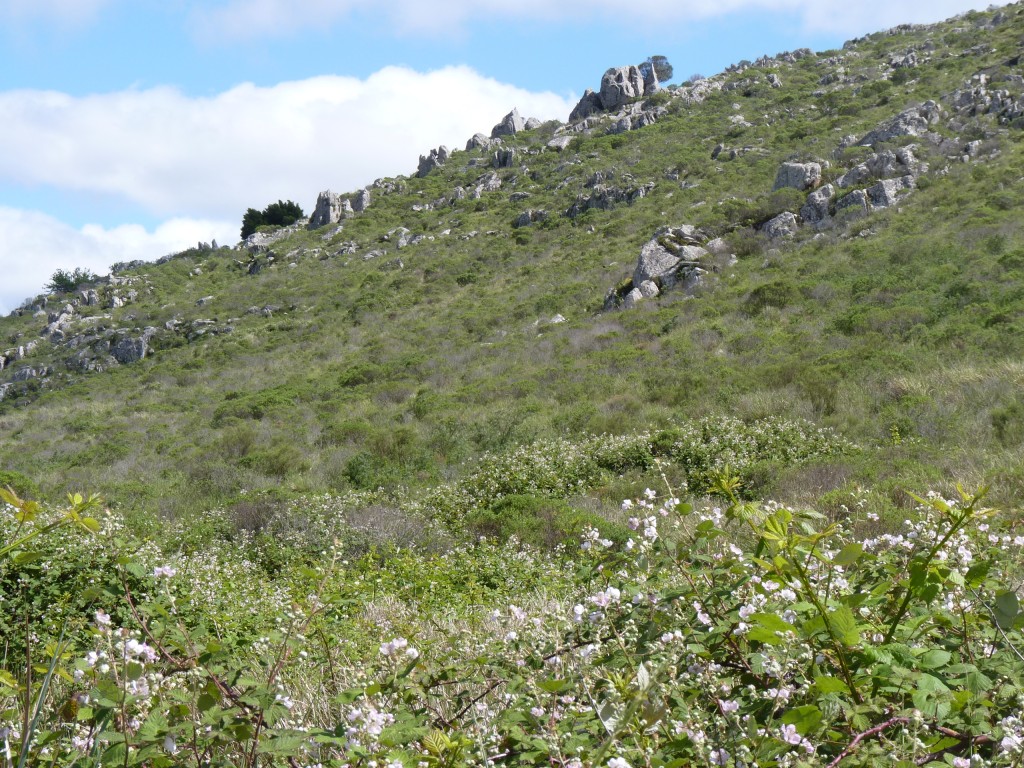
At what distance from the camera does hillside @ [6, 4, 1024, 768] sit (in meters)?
1.49

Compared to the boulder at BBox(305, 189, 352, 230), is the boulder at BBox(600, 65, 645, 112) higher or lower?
higher

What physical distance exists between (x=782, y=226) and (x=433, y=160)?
1551 inches

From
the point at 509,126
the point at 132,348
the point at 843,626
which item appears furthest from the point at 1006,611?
the point at 509,126

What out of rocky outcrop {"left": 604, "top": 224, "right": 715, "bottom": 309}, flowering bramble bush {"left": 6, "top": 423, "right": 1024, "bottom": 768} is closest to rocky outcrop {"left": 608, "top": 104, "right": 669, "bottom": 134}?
rocky outcrop {"left": 604, "top": 224, "right": 715, "bottom": 309}

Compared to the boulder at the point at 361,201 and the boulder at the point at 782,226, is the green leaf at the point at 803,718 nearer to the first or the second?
the boulder at the point at 782,226

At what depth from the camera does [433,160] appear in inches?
2229

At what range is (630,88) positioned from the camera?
54.4 metres

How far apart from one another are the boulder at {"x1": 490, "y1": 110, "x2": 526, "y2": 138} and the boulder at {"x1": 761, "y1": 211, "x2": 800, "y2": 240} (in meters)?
39.5

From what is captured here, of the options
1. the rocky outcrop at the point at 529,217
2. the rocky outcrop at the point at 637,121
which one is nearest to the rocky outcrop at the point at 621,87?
the rocky outcrop at the point at 637,121

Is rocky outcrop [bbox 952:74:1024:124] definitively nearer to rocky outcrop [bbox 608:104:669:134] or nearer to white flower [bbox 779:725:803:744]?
rocky outcrop [bbox 608:104:669:134]

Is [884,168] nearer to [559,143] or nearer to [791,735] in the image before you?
[791,735]

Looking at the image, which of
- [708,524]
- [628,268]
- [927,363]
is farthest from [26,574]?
[628,268]

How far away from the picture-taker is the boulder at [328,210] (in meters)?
49.3

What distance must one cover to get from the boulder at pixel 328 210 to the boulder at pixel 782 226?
1322 inches
